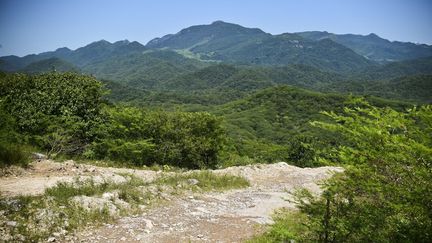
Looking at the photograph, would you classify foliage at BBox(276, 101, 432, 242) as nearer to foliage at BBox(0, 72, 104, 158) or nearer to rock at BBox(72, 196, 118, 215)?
rock at BBox(72, 196, 118, 215)

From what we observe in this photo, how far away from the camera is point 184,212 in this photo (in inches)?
435

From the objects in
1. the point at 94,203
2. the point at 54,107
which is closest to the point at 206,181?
the point at 94,203

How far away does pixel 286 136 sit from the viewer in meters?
130

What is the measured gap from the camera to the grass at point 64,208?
8.13m

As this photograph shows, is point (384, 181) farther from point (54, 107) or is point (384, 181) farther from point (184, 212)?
point (54, 107)

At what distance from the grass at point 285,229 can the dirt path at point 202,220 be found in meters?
0.44

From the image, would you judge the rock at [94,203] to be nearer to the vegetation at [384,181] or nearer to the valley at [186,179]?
the valley at [186,179]

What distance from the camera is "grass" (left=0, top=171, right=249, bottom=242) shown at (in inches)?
320

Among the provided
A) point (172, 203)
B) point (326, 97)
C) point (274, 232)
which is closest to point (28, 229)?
point (172, 203)

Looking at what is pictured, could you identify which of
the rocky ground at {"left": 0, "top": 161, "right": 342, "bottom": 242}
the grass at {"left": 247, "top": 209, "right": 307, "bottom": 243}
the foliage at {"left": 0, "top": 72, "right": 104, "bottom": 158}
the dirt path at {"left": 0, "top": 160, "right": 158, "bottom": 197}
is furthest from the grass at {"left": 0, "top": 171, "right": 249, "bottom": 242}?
the foliage at {"left": 0, "top": 72, "right": 104, "bottom": 158}

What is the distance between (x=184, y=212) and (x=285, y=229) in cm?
359

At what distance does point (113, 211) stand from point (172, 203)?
7.31 ft

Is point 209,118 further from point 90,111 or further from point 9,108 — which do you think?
point 9,108

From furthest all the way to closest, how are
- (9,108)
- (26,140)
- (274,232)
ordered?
(9,108), (26,140), (274,232)
